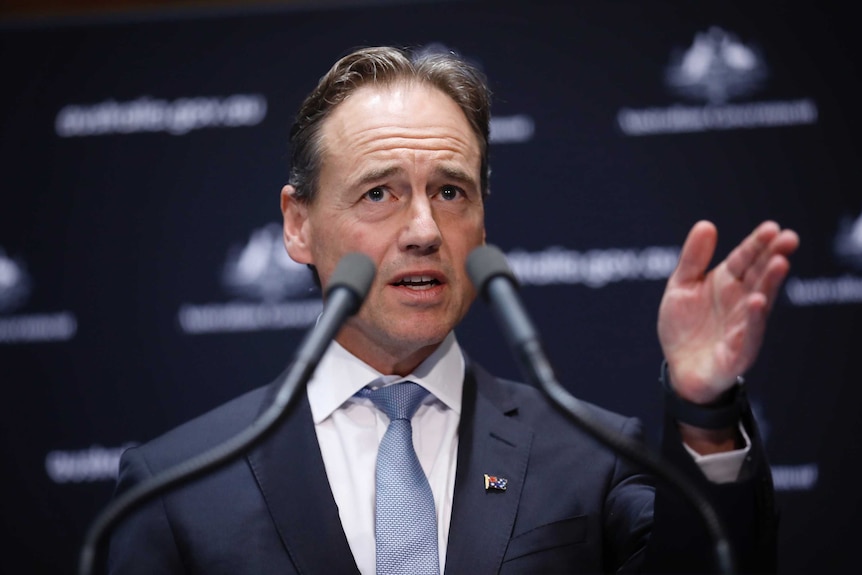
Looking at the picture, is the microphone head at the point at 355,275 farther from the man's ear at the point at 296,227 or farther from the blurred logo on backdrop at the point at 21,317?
the blurred logo on backdrop at the point at 21,317

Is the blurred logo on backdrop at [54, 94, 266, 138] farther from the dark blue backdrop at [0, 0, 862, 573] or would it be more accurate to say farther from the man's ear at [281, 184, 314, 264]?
the man's ear at [281, 184, 314, 264]

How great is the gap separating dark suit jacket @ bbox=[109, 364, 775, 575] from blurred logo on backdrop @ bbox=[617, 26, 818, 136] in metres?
1.07

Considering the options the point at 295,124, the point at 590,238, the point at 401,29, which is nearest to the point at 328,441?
the point at 295,124

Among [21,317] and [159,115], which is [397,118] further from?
[21,317]

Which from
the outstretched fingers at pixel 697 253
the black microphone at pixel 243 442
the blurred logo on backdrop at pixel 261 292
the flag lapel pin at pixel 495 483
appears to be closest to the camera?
the black microphone at pixel 243 442

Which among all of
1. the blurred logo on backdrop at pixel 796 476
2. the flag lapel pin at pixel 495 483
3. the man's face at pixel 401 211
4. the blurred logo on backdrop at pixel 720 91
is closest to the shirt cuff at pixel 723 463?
the flag lapel pin at pixel 495 483


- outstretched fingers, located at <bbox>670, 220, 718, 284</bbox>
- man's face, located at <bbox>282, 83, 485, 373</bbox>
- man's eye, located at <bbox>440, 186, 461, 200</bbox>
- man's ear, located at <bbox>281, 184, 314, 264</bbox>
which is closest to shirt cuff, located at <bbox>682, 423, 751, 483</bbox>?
outstretched fingers, located at <bbox>670, 220, 718, 284</bbox>

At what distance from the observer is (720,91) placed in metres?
2.79

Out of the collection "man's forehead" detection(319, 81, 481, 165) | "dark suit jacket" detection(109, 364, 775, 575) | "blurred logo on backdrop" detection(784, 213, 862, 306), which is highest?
"man's forehead" detection(319, 81, 481, 165)

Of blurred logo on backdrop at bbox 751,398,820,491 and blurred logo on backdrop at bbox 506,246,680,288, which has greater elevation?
blurred logo on backdrop at bbox 506,246,680,288

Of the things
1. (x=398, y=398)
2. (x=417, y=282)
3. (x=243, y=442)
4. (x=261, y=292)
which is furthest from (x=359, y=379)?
(x=261, y=292)

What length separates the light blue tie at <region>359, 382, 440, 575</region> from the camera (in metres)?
1.80

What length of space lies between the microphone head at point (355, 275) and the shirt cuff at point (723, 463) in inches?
20.0

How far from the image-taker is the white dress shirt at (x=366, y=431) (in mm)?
1889
